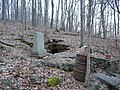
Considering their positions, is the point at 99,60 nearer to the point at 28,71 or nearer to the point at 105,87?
the point at 105,87

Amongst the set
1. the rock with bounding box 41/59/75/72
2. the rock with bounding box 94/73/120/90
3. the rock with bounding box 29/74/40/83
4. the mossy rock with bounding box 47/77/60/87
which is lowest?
the rock with bounding box 94/73/120/90

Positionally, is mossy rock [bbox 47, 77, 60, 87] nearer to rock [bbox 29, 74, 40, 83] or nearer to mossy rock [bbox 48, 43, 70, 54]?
rock [bbox 29, 74, 40, 83]

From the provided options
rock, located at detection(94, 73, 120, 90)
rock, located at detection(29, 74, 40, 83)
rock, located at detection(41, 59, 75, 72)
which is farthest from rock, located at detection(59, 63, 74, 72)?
rock, located at detection(29, 74, 40, 83)

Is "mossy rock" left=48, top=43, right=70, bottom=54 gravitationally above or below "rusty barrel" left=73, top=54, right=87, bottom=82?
above

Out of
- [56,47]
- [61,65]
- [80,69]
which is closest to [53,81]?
[80,69]

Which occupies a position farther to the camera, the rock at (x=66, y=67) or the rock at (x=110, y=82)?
the rock at (x=66, y=67)

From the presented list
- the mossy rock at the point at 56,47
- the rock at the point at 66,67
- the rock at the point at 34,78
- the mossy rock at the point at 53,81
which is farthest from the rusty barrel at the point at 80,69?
the mossy rock at the point at 56,47

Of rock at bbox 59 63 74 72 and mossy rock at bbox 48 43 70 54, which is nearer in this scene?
rock at bbox 59 63 74 72

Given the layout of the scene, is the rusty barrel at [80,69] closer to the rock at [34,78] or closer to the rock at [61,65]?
the rock at [61,65]

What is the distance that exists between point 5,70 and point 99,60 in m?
6.45

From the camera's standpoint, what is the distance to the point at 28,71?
26.8ft

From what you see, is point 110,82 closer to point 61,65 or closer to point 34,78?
point 61,65

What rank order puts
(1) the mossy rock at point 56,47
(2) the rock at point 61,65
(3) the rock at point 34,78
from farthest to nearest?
(1) the mossy rock at point 56,47 → (2) the rock at point 61,65 → (3) the rock at point 34,78

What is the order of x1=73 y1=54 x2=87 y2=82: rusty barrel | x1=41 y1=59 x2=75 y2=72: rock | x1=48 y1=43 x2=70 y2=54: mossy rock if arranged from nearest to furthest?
x1=73 y1=54 x2=87 y2=82: rusty barrel
x1=41 y1=59 x2=75 y2=72: rock
x1=48 y1=43 x2=70 y2=54: mossy rock
